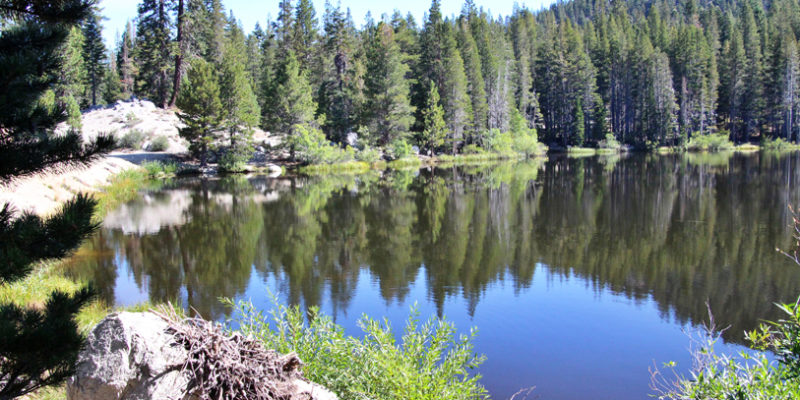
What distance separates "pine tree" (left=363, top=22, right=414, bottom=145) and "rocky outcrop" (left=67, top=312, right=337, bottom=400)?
48.7 meters

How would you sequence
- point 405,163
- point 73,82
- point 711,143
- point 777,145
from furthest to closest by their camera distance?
point 711,143, point 777,145, point 405,163, point 73,82

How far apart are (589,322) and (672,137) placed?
7253 centimetres

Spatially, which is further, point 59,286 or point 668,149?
point 668,149

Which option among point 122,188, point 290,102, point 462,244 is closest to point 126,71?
point 290,102

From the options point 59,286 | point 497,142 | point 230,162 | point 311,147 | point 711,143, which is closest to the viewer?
point 59,286

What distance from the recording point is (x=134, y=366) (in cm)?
339

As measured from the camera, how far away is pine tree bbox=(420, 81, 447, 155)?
55.3m

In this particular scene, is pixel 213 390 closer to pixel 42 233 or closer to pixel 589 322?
pixel 42 233

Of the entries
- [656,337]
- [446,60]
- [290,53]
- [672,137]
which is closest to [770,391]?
[656,337]

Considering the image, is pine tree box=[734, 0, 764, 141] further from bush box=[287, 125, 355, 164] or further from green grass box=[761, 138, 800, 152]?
bush box=[287, 125, 355, 164]

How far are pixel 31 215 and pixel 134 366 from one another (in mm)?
1729

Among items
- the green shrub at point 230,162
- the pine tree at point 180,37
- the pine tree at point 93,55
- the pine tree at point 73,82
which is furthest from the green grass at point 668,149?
the pine tree at point 93,55

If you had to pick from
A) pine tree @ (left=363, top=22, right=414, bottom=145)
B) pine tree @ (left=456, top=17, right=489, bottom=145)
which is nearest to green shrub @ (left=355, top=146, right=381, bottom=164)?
pine tree @ (left=363, top=22, right=414, bottom=145)

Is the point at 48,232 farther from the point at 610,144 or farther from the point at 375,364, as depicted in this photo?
the point at 610,144
